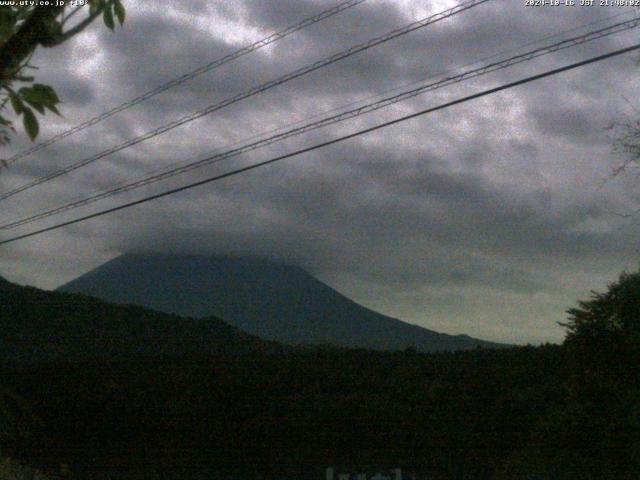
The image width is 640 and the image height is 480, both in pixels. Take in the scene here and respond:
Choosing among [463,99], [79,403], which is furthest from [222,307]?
[463,99]

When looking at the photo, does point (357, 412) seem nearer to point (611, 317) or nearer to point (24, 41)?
point (611, 317)

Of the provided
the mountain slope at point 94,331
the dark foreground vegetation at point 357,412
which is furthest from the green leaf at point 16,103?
the mountain slope at point 94,331

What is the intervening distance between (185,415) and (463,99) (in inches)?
346

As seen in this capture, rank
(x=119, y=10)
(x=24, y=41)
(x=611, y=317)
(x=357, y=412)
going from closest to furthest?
(x=24, y=41)
(x=119, y=10)
(x=611, y=317)
(x=357, y=412)

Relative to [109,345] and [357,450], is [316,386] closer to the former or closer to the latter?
[357,450]

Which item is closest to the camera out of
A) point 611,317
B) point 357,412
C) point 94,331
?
point 611,317

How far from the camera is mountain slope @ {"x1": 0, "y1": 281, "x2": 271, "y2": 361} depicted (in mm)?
25547

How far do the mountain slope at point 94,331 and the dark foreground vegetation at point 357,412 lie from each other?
680 centimetres

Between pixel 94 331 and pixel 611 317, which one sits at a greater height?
pixel 94 331

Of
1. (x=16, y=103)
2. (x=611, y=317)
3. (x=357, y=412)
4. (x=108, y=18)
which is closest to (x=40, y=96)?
(x=16, y=103)

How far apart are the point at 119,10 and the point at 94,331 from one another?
82.0 feet

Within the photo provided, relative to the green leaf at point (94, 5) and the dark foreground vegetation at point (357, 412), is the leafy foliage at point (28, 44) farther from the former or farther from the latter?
the dark foreground vegetation at point (357, 412)

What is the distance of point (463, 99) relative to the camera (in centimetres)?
1030

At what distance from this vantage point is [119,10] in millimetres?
3340
